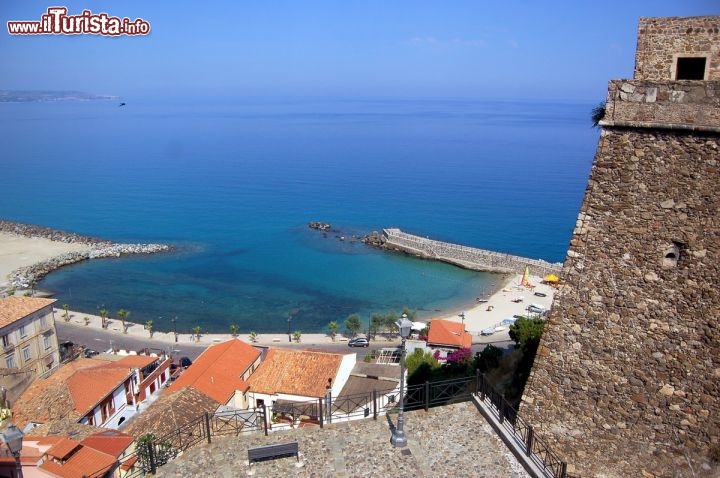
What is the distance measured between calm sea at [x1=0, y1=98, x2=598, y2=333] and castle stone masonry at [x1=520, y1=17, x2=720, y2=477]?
104 ft

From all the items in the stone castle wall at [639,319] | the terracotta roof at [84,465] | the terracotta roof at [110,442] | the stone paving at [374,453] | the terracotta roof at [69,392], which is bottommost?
the terracotta roof at [69,392]

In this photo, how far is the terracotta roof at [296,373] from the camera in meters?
23.1

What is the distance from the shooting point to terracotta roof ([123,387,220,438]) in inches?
712

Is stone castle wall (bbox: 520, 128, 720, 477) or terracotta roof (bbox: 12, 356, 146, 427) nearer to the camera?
stone castle wall (bbox: 520, 128, 720, 477)

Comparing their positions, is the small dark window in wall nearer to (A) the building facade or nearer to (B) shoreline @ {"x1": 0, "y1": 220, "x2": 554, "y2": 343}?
(B) shoreline @ {"x1": 0, "y1": 220, "x2": 554, "y2": 343}

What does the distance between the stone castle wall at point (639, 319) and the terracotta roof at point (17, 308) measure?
26.8 meters

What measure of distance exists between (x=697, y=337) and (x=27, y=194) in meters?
101

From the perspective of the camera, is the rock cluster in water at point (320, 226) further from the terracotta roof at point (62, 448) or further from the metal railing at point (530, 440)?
the metal railing at point (530, 440)

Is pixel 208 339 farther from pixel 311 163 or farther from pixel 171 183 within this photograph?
pixel 311 163

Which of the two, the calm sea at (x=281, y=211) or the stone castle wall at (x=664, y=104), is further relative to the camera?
the calm sea at (x=281, y=211)

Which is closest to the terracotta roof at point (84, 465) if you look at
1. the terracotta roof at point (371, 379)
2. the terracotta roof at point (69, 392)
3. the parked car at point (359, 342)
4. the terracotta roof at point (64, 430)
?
the terracotta roof at point (64, 430)

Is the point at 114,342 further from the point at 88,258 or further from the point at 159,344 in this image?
the point at 88,258

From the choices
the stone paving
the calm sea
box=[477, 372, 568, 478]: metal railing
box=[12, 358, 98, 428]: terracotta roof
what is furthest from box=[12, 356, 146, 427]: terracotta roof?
box=[477, 372, 568, 478]: metal railing

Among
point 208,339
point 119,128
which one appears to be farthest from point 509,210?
point 119,128
